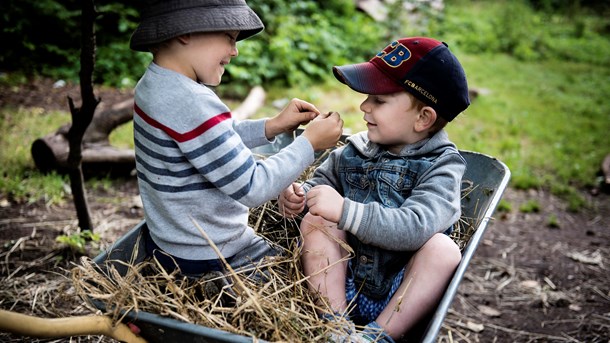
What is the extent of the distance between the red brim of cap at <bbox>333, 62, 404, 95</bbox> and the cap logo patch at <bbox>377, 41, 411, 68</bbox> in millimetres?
57

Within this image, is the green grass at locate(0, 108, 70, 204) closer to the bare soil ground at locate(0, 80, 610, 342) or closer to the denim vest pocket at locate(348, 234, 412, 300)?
the bare soil ground at locate(0, 80, 610, 342)

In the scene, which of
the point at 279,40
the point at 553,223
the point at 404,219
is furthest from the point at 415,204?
the point at 279,40

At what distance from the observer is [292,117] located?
2.31m

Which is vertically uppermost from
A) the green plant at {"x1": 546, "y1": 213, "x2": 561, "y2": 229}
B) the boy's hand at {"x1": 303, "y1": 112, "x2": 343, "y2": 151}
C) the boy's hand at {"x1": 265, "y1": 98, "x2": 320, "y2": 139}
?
the boy's hand at {"x1": 303, "y1": 112, "x2": 343, "y2": 151}

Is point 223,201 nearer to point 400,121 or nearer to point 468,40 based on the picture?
point 400,121

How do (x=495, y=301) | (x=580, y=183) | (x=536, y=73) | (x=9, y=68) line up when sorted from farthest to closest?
(x=536, y=73) < (x=9, y=68) < (x=580, y=183) < (x=495, y=301)

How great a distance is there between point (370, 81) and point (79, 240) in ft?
7.22

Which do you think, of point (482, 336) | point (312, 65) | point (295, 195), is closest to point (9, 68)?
point (312, 65)

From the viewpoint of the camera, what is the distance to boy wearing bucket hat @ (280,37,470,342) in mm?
1972

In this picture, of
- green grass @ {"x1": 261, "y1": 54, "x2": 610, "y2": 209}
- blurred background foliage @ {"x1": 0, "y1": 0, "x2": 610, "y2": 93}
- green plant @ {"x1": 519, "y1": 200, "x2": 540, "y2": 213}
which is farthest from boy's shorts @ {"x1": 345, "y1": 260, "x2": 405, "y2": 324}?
blurred background foliage @ {"x1": 0, "y1": 0, "x2": 610, "y2": 93}

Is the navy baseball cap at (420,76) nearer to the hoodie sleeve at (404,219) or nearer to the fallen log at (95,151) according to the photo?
the hoodie sleeve at (404,219)

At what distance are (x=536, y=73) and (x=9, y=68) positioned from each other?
351 inches

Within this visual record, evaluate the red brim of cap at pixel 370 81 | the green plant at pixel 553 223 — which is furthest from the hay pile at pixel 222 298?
the green plant at pixel 553 223

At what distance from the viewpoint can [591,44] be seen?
11.8 m
